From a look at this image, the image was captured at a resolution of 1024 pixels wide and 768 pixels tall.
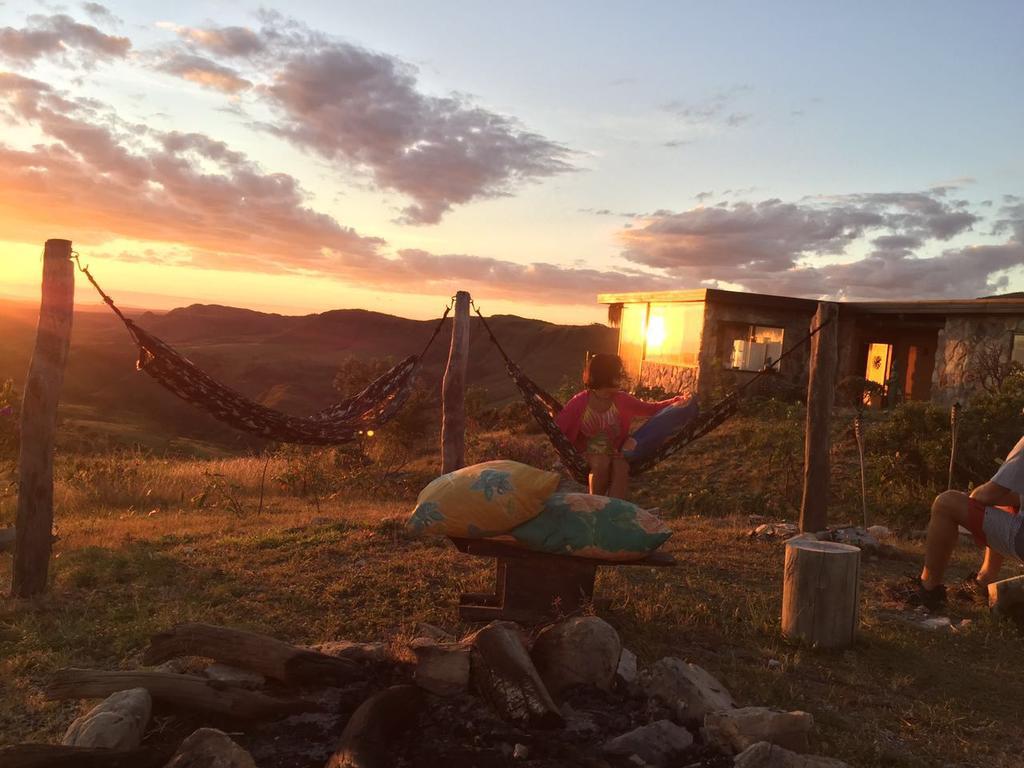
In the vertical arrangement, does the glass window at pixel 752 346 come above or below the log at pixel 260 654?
above

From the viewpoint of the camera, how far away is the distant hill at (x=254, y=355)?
4034cm

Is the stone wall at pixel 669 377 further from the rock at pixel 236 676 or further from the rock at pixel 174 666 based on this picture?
the rock at pixel 236 676

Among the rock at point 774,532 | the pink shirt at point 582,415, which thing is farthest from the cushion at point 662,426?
the rock at point 774,532

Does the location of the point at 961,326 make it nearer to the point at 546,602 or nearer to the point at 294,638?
the point at 546,602

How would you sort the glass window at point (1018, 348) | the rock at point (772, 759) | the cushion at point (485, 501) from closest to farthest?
the rock at point (772, 759) → the cushion at point (485, 501) → the glass window at point (1018, 348)

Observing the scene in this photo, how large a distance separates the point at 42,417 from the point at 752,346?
47.6 ft

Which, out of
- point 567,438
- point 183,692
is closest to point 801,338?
point 567,438

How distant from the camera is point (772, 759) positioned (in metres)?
2.31

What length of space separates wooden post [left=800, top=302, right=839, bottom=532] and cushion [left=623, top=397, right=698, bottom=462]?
0.93m

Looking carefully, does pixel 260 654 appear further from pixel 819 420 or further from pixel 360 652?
pixel 819 420

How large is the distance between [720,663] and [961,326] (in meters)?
13.6

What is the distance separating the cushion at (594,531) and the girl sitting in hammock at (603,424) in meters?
1.44

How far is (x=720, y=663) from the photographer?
3453 millimetres

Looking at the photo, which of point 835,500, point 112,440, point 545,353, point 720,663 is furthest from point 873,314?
point 545,353
